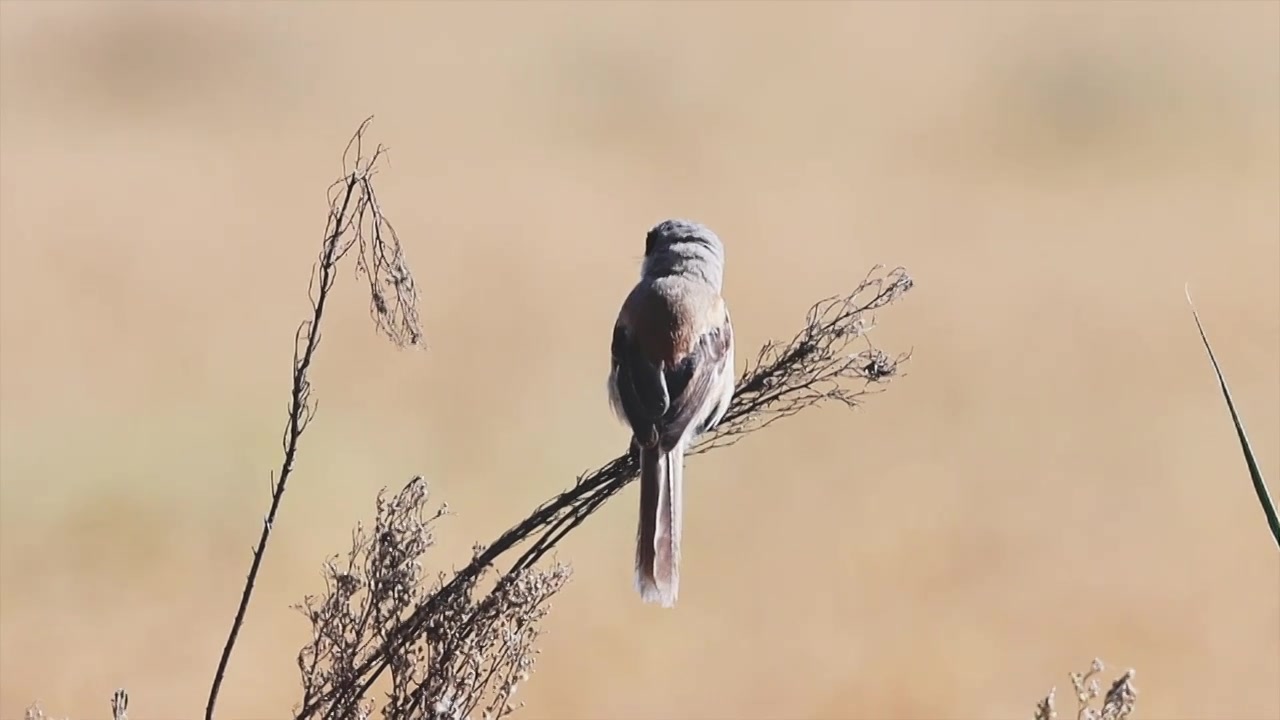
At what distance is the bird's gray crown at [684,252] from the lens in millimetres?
3115

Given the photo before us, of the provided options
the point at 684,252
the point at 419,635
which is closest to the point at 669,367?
the point at 684,252

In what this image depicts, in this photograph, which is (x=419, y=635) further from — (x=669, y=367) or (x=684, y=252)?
(x=684, y=252)

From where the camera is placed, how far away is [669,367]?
2807 mm

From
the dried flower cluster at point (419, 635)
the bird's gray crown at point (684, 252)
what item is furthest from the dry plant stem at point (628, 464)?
the bird's gray crown at point (684, 252)

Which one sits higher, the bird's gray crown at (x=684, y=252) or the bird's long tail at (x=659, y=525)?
the bird's gray crown at (x=684, y=252)

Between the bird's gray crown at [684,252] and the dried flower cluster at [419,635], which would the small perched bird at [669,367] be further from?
the dried flower cluster at [419,635]

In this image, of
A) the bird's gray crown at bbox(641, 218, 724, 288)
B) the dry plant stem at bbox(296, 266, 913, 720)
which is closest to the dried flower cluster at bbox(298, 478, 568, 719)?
the dry plant stem at bbox(296, 266, 913, 720)

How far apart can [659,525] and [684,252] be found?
979mm

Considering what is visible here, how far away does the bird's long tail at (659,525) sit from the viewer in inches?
87.8

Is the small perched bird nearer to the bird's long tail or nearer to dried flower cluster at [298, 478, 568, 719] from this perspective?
the bird's long tail

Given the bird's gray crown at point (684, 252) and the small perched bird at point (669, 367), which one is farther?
the bird's gray crown at point (684, 252)

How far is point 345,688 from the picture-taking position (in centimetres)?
157

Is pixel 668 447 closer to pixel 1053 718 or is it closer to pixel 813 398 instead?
pixel 813 398

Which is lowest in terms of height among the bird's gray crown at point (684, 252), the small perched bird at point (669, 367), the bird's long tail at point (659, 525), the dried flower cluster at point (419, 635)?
the dried flower cluster at point (419, 635)
